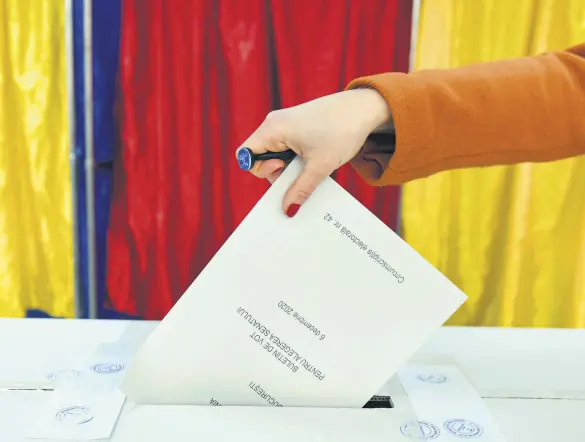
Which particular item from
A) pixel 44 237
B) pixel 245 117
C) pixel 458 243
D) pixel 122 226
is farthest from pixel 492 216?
pixel 44 237

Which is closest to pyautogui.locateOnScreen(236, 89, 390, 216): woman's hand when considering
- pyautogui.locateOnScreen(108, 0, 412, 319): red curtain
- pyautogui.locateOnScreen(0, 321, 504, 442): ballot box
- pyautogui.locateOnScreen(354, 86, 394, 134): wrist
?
pyautogui.locateOnScreen(354, 86, 394, 134): wrist

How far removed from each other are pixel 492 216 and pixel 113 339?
4.64 feet

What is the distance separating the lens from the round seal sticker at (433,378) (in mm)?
640

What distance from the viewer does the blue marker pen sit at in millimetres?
555

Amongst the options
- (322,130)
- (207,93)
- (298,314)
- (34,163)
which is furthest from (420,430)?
(34,163)

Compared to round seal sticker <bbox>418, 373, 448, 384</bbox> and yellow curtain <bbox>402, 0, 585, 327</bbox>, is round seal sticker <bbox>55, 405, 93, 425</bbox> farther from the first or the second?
yellow curtain <bbox>402, 0, 585, 327</bbox>

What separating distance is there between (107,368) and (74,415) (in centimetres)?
9

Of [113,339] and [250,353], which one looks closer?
[250,353]

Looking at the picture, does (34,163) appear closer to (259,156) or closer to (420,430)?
(259,156)

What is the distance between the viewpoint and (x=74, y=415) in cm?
55

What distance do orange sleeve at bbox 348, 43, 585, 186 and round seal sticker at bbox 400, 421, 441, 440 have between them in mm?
231

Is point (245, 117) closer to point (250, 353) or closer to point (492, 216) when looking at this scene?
point (492, 216)

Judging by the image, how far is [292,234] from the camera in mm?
527

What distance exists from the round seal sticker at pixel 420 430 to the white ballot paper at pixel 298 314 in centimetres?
5
